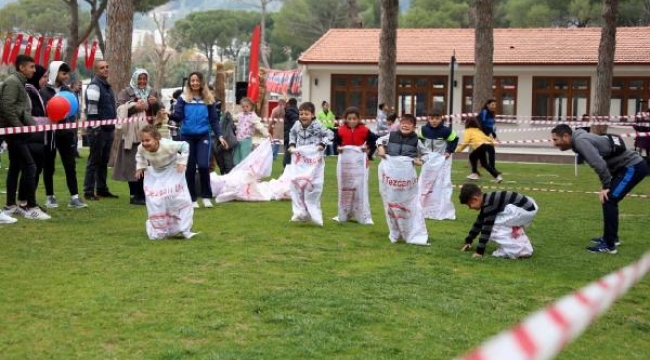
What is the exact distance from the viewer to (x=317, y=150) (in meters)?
10.8

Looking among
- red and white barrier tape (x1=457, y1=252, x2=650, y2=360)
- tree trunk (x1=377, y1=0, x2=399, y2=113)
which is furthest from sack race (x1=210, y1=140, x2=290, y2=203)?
tree trunk (x1=377, y1=0, x2=399, y2=113)

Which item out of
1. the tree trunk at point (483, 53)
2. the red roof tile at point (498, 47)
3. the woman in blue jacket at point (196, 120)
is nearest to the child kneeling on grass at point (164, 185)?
the woman in blue jacket at point (196, 120)

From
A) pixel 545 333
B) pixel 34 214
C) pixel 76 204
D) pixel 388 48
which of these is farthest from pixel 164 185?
pixel 388 48

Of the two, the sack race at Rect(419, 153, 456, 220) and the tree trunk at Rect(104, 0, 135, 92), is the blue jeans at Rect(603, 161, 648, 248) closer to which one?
the sack race at Rect(419, 153, 456, 220)

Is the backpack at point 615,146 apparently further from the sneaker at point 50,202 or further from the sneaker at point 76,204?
the sneaker at point 50,202

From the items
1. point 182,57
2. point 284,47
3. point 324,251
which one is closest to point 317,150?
point 324,251

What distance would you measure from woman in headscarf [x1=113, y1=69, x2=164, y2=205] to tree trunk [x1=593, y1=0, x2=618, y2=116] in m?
20.0

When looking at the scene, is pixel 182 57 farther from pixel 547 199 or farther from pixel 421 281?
pixel 421 281

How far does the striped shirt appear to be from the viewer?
29.7 feet

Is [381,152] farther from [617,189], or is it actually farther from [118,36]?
[118,36]

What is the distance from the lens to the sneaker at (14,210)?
10875 millimetres

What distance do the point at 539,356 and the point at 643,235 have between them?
921cm

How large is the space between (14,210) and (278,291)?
199 inches

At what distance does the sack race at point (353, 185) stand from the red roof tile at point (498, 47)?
2795 cm
